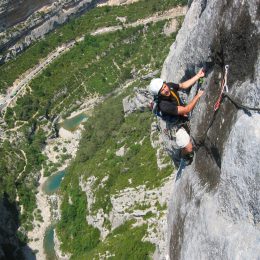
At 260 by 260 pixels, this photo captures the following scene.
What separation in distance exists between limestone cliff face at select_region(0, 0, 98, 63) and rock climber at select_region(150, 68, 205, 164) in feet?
299

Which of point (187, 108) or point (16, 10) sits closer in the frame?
point (187, 108)

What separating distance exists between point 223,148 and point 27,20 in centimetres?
10086

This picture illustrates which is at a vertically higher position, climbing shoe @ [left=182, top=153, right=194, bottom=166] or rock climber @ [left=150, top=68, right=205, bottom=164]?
rock climber @ [left=150, top=68, right=205, bottom=164]

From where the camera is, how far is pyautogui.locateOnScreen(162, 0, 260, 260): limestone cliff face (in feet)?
42.9

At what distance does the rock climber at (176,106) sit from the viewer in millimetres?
16062

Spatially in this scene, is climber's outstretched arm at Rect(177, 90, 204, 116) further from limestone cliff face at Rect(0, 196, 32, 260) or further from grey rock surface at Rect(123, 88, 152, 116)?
limestone cliff face at Rect(0, 196, 32, 260)

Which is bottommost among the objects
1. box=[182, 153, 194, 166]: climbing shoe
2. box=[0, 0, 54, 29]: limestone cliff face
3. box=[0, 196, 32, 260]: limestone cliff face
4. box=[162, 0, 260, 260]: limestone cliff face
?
box=[0, 196, 32, 260]: limestone cliff face

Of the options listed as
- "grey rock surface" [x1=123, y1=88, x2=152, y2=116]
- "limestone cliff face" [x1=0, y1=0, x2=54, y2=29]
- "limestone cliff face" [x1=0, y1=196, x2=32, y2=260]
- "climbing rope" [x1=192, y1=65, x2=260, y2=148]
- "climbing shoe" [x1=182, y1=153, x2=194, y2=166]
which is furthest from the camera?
"limestone cliff face" [x1=0, y1=0, x2=54, y2=29]

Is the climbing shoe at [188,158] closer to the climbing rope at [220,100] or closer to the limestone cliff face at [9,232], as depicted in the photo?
the climbing rope at [220,100]

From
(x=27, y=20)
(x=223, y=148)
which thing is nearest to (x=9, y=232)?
(x=223, y=148)

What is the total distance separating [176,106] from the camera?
16.5 metres

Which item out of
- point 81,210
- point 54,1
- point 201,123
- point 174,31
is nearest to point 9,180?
point 81,210

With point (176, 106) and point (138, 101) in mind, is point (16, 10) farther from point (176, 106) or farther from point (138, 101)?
point (176, 106)

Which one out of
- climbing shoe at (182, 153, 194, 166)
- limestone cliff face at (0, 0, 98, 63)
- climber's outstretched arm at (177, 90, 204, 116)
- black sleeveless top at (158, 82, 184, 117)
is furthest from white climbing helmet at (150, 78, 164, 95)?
limestone cliff face at (0, 0, 98, 63)
